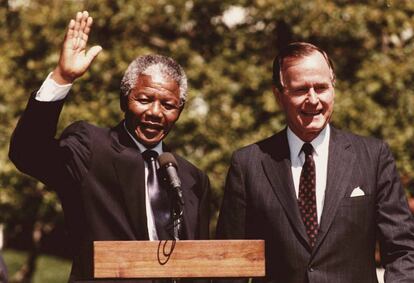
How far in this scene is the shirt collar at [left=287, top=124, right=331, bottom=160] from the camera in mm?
5133

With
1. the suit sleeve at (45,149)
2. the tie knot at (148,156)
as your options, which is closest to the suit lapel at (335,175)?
Answer: the tie knot at (148,156)

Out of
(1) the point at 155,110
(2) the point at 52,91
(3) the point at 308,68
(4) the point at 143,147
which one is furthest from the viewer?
(4) the point at 143,147

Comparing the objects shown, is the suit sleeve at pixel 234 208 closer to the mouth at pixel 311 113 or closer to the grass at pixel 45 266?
the mouth at pixel 311 113

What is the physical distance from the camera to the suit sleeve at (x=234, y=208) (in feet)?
16.7

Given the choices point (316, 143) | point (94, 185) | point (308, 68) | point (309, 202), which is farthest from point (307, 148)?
point (94, 185)

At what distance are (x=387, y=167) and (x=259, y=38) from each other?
5542 mm

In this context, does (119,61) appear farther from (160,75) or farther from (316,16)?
(160,75)

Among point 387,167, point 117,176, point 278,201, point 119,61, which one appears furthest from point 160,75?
point 119,61

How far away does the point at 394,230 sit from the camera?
4.85 metres

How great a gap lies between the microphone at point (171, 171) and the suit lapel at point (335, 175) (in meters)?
0.80

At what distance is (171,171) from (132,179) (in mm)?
622

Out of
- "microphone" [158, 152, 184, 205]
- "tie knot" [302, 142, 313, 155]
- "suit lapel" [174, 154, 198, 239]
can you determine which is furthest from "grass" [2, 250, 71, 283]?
"microphone" [158, 152, 184, 205]

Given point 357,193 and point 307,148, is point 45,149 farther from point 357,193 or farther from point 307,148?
point 357,193

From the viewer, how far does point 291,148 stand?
5203mm
